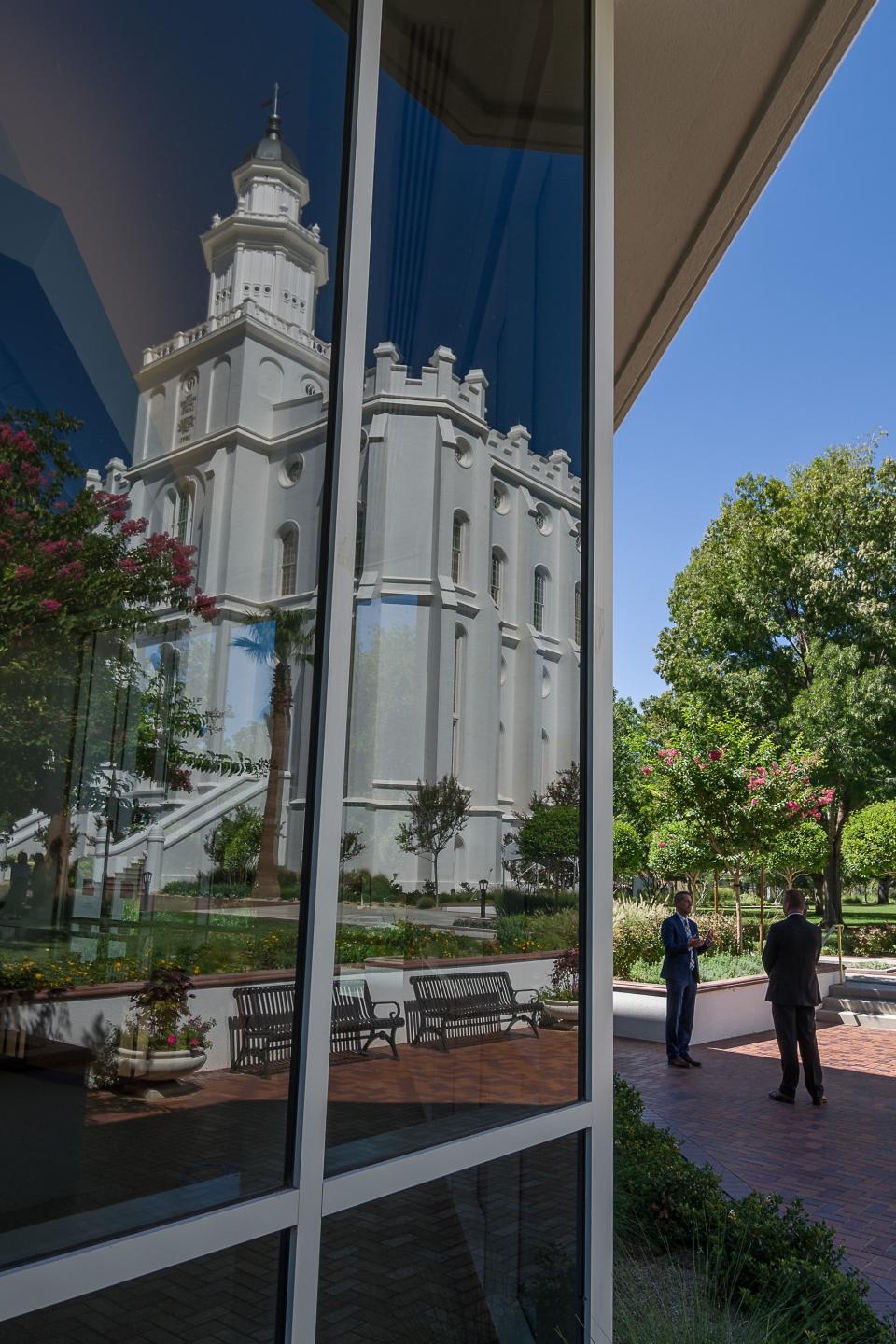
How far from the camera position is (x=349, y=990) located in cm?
220

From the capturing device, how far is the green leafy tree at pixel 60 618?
227 centimetres

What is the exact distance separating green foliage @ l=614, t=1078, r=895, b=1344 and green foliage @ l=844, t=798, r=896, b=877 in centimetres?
2134

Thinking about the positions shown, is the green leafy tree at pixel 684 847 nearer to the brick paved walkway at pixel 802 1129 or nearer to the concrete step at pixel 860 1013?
the concrete step at pixel 860 1013

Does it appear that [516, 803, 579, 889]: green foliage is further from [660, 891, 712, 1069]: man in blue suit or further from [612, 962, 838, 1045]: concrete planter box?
[612, 962, 838, 1045]: concrete planter box

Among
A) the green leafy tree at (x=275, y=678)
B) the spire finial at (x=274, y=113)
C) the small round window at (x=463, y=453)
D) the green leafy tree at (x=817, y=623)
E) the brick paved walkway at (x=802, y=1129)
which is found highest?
the green leafy tree at (x=817, y=623)

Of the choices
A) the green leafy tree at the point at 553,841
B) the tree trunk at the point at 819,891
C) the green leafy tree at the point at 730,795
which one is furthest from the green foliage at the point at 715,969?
the tree trunk at the point at 819,891

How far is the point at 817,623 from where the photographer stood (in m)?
30.2

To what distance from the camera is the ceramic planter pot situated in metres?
1.95

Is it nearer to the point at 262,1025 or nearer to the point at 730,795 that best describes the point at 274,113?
the point at 262,1025

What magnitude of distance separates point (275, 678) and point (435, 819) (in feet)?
2.31

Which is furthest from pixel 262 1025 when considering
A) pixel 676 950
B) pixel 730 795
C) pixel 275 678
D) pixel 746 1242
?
pixel 730 795

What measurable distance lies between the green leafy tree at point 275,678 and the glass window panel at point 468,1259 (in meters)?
0.75

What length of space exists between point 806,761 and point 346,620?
A: 15.6 metres

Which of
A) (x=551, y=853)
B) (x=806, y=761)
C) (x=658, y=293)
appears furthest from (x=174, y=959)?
(x=806, y=761)
